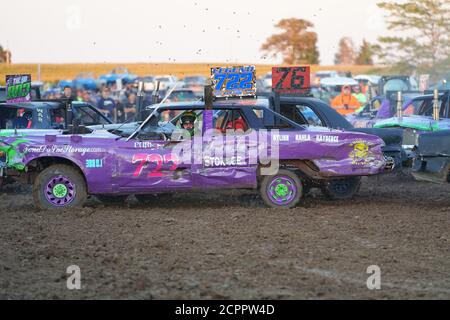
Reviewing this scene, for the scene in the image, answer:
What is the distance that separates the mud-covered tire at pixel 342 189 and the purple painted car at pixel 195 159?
108cm

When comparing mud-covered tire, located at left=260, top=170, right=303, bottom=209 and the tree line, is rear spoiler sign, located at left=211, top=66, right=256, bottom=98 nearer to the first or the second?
mud-covered tire, located at left=260, top=170, right=303, bottom=209

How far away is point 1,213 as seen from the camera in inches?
415

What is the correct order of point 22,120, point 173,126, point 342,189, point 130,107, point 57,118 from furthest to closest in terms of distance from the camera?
1. point 130,107
2. point 57,118
3. point 22,120
4. point 342,189
5. point 173,126

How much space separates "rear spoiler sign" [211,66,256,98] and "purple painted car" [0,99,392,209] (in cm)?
44

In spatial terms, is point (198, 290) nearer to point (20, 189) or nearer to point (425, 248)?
point (425, 248)

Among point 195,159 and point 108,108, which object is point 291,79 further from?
point 108,108

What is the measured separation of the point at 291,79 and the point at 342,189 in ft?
8.03

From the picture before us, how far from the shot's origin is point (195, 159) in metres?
10.4

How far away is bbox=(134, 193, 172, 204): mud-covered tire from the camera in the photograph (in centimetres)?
1155

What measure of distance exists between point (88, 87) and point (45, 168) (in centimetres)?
3116

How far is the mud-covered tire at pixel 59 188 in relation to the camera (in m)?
10.5

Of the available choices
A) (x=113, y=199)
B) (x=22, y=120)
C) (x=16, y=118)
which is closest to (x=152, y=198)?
(x=113, y=199)

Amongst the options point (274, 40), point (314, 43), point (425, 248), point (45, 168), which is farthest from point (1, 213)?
point (314, 43)

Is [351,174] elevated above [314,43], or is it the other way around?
[314,43]
